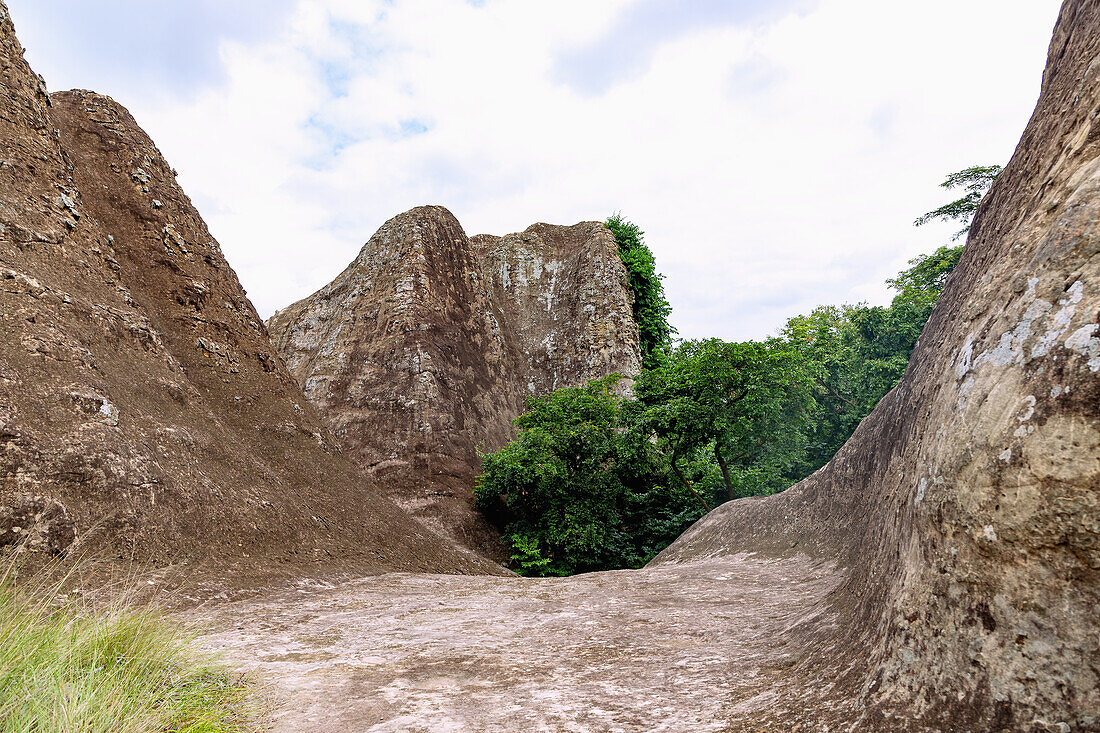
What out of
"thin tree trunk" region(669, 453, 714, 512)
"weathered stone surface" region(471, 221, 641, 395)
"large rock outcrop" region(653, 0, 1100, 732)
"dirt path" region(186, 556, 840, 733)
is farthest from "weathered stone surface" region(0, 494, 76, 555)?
"weathered stone surface" region(471, 221, 641, 395)

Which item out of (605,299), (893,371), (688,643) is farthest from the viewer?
(605,299)

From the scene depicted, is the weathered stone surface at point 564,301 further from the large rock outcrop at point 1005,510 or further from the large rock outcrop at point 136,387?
the large rock outcrop at point 1005,510

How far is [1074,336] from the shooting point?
2.18m

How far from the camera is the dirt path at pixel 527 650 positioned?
314 cm

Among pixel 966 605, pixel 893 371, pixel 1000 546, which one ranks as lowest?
pixel 966 605

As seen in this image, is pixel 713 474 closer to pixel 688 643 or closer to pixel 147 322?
pixel 688 643

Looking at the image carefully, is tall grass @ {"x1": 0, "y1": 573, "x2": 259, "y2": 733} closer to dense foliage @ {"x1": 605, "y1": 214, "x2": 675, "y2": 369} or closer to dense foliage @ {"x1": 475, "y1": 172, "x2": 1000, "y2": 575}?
dense foliage @ {"x1": 475, "y1": 172, "x2": 1000, "y2": 575}

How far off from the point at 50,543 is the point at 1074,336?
28.4 feet

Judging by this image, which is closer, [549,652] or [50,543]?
[549,652]

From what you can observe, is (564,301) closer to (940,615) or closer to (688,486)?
(688,486)

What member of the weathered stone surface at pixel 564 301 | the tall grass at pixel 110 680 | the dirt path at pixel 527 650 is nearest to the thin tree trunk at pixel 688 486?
the weathered stone surface at pixel 564 301

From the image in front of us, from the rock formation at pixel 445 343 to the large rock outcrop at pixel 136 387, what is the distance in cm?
478

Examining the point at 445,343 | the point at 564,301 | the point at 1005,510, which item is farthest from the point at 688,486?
the point at 1005,510

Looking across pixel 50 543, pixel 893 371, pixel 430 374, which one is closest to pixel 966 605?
pixel 50 543
